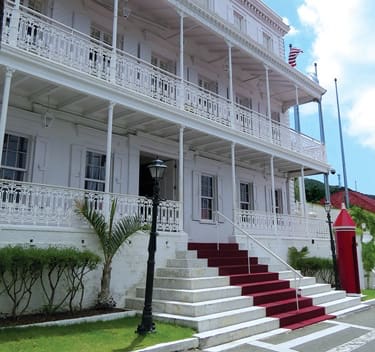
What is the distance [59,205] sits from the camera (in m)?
9.22

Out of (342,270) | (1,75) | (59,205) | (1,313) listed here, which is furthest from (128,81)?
(342,270)

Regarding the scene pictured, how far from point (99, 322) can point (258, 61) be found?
11.9 m

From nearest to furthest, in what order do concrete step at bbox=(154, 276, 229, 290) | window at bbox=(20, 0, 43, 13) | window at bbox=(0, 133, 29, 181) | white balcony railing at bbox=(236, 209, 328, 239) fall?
concrete step at bbox=(154, 276, 229, 290), window at bbox=(0, 133, 29, 181), window at bbox=(20, 0, 43, 13), white balcony railing at bbox=(236, 209, 328, 239)

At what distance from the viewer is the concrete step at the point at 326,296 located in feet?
37.3

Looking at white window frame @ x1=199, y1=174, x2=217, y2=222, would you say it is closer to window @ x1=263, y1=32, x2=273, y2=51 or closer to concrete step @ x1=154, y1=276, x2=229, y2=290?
concrete step @ x1=154, y1=276, x2=229, y2=290

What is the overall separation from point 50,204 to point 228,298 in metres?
4.61

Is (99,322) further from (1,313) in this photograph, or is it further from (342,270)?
(342,270)

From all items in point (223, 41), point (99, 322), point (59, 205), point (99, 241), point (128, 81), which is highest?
point (223, 41)

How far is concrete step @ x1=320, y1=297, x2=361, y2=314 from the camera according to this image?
1122cm

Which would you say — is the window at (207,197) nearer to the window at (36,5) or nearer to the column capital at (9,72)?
the window at (36,5)

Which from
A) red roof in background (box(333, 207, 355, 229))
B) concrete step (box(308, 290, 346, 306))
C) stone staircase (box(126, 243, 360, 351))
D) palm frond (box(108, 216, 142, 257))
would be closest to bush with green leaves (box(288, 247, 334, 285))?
red roof in background (box(333, 207, 355, 229))

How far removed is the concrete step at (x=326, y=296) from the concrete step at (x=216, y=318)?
288cm

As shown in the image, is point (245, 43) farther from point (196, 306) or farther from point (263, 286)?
point (196, 306)

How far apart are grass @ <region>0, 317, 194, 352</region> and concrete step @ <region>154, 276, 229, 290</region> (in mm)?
1433
